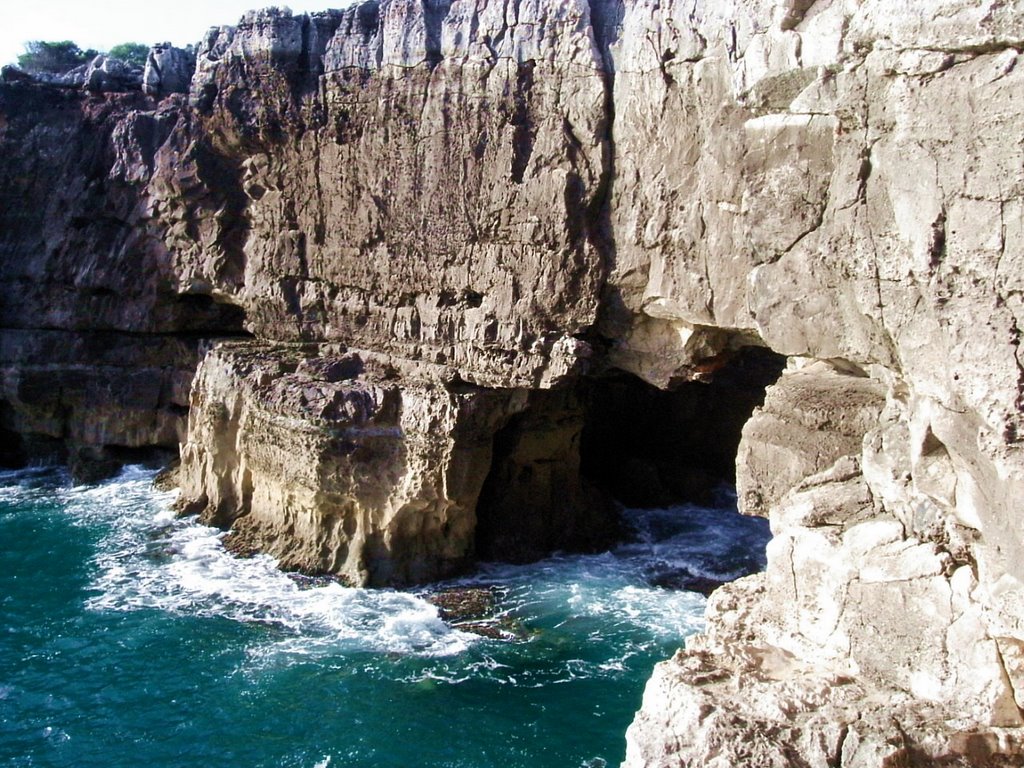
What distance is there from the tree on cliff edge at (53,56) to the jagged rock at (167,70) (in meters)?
10.7

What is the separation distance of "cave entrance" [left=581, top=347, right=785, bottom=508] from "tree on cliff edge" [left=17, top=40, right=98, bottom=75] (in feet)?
93.3

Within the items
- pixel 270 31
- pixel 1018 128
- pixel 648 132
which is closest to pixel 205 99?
pixel 270 31

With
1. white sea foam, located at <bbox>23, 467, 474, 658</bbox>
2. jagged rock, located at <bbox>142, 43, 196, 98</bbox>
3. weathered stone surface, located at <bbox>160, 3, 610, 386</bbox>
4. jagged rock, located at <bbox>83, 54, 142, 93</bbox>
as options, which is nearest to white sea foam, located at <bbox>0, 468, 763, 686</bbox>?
white sea foam, located at <bbox>23, 467, 474, 658</bbox>

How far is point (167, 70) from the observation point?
1287 inches

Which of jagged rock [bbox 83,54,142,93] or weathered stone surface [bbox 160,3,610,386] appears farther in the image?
jagged rock [bbox 83,54,142,93]

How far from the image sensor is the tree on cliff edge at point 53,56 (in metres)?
41.3

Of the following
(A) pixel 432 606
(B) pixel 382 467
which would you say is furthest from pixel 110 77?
(A) pixel 432 606

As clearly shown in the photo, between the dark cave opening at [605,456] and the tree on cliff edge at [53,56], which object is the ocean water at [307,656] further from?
the tree on cliff edge at [53,56]

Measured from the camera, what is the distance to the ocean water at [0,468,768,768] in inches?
679

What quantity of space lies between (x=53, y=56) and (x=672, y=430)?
1265 inches

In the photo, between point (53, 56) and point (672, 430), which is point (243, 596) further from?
point (53, 56)

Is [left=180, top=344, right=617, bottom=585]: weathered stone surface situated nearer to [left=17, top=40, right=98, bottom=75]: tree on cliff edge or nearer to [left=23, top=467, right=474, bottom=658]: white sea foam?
[left=23, top=467, right=474, bottom=658]: white sea foam

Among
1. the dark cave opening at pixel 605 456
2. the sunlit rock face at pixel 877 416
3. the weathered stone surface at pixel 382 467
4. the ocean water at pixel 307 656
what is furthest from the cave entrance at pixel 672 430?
the sunlit rock face at pixel 877 416

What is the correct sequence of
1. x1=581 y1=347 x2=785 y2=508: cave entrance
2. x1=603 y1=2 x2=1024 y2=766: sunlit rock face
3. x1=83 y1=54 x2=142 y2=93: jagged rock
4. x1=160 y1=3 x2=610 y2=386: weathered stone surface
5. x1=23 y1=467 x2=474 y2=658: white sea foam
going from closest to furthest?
x1=603 y1=2 x2=1024 y2=766: sunlit rock face < x1=23 y1=467 x2=474 y2=658: white sea foam < x1=160 y1=3 x2=610 y2=386: weathered stone surface < x1=581 y1=347 x2=785 y2=508: cave entrance < x1=83 y1=54 x2=142 y2=93: jagged rock
